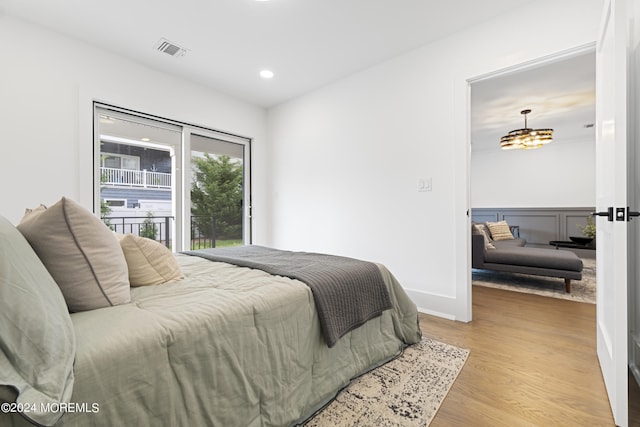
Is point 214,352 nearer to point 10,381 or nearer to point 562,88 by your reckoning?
point 10,381

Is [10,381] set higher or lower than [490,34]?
lower

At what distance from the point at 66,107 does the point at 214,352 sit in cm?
291

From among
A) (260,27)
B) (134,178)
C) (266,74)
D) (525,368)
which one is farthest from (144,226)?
(525,368)

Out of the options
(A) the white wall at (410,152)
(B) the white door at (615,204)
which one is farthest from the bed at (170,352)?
(A) the white wall at (410,152)

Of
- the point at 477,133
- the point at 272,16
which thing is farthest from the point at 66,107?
the point at 477,133

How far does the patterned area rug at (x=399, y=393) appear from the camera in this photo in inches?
52.4

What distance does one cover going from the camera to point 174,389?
0.94m

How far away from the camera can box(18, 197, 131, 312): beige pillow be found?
3.30ft

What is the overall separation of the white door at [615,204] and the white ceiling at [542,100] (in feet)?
3.56

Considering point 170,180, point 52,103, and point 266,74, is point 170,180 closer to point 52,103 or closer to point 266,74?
point 52,103

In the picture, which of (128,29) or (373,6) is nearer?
(373,6)

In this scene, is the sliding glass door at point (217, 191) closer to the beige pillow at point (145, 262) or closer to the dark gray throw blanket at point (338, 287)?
the dark gray throw blanket at point (338, 287)

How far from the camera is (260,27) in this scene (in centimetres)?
255

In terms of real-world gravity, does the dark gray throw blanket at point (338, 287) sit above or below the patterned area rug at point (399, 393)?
above
